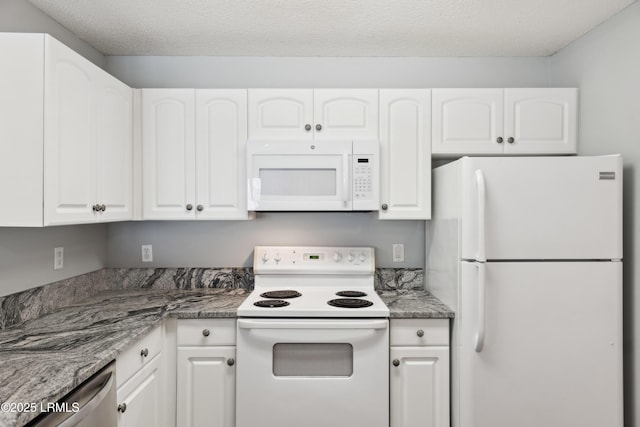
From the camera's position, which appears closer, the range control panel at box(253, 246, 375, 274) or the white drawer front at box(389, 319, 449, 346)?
the white drawer front at box(389, 319, 449, 346)

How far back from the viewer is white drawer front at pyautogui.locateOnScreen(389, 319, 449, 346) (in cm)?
209

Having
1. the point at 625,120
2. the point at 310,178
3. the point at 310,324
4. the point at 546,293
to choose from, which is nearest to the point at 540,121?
the point at 625,120

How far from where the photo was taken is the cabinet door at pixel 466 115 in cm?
236

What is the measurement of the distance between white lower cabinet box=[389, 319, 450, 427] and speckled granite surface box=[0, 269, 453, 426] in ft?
0.28

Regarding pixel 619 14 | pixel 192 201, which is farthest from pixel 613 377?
pixel 192 201

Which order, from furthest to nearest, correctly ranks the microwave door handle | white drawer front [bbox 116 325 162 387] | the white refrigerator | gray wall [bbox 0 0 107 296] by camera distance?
the microwave door handle < the white refrigerator < gray wall [bbox 0 0 107 296] < white drawer front [bbox 116 325 162 387]

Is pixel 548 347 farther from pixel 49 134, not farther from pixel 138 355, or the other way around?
pixel 49 134

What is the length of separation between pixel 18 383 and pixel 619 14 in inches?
119

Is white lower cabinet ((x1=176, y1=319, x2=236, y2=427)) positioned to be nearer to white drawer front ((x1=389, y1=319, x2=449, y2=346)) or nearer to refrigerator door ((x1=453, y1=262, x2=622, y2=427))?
white drawer front ((x1=389, y1=319, x2=449, y2=346))

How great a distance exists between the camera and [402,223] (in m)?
2.66

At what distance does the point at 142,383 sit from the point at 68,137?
1.15m

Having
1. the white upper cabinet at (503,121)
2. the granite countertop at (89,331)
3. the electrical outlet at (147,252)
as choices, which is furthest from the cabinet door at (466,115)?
the electrical outlet at (147,252)

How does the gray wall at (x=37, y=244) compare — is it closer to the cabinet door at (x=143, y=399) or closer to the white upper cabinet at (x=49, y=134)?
the white upper cabinet at (x=49, y=134)

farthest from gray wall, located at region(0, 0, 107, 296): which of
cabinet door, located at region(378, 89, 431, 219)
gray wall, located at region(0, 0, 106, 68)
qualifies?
cabinet door, located at region(378, 89, 431, 219)
